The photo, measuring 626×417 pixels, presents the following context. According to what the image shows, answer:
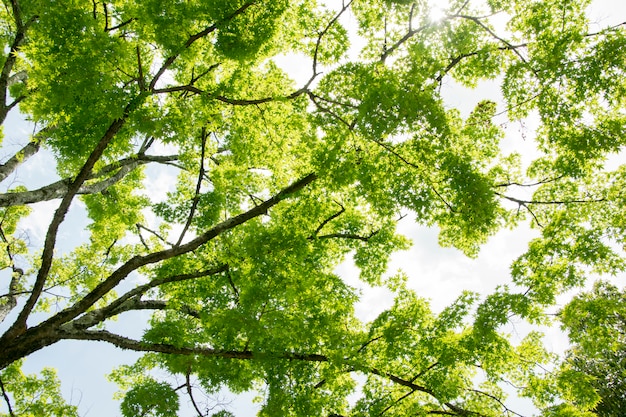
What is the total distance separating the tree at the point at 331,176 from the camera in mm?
5172

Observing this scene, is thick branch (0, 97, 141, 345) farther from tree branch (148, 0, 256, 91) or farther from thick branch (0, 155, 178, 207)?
thick branch (0, 155, 178, 207)

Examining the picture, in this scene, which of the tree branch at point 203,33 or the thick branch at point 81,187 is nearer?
the tree branch at point 203,33

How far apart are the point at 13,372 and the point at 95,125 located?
7.69m

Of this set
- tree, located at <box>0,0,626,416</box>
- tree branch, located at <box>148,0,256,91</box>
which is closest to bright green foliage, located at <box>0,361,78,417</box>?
tree, located at <box>0,0,626,416</box>

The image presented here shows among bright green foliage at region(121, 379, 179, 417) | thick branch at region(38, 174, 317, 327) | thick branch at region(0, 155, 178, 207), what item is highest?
thick branch at region(0, 155, 178, 207)

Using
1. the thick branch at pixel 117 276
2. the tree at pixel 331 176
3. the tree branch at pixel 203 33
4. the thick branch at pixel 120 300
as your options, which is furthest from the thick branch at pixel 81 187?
the tree branch at pixel 203 33

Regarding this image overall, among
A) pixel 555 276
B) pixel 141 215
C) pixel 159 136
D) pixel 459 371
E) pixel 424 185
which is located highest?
pixel 141 215

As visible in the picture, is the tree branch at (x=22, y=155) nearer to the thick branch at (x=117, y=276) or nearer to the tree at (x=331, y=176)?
the tree at (x=331, y=176)

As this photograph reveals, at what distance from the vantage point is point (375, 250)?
8.18 m

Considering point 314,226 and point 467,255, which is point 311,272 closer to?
point 314,226

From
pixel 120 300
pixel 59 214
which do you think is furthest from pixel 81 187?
pixel 120 300

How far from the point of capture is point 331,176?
5777mm

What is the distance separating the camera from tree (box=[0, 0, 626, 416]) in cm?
517

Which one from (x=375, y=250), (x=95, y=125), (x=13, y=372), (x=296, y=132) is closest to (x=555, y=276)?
(x=375, y=250)
